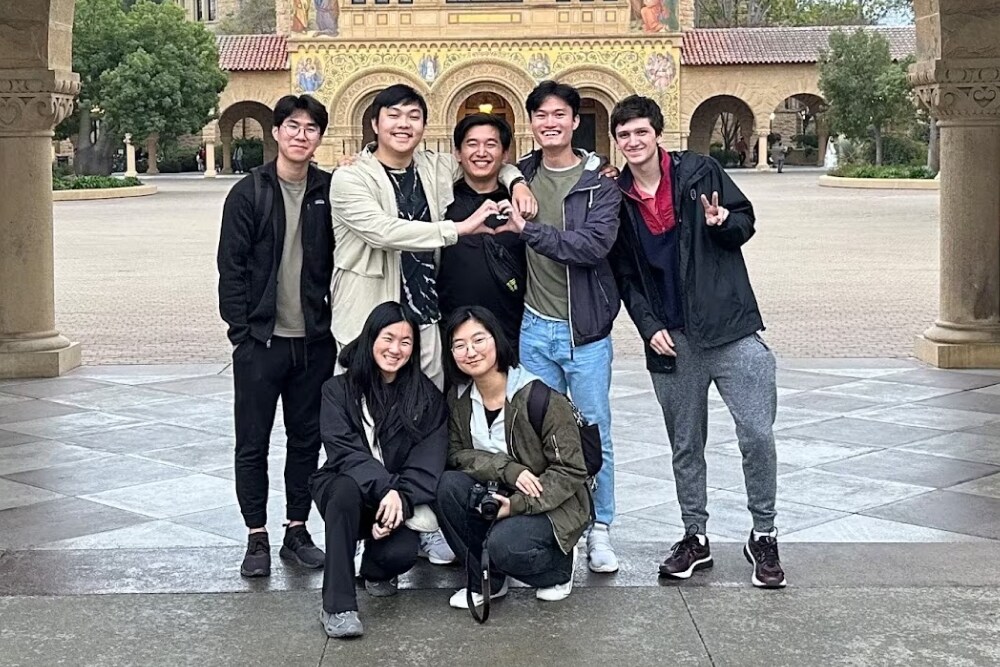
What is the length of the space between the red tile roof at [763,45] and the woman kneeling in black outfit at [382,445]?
1791 inches

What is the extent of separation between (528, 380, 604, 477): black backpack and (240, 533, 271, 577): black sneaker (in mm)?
1187

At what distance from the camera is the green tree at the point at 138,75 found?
41.1 metres

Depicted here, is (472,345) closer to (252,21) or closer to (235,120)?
(235,120)

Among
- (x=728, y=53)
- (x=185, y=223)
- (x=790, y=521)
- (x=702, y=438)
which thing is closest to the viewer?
(x=702, y=438)

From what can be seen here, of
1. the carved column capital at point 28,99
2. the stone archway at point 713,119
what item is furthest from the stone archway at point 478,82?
the carved column capital at point 28,99

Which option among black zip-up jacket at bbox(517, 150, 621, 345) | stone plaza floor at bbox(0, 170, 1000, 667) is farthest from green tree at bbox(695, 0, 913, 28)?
black zip-up jacket at bbox(517, 150, 621, 345)

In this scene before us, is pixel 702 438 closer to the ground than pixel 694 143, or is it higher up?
closer to the ground

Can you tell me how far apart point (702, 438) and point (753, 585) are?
58 centimetres

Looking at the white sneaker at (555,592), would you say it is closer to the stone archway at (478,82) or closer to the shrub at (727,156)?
the stone archway at (478,82)

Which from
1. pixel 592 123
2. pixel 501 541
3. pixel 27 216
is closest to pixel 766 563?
pixel 501 541

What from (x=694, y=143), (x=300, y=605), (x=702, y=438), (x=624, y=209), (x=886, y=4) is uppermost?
(x=886, y=4)

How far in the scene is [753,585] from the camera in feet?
16.9

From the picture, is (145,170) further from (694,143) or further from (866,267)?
(866,267)

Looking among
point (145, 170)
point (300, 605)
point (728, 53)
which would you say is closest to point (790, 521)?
point (300, 605)
